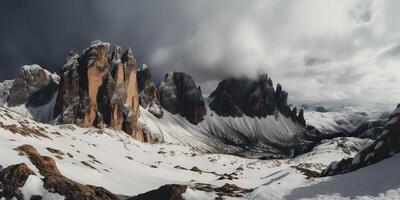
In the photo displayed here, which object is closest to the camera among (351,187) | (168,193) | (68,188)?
(351,187)

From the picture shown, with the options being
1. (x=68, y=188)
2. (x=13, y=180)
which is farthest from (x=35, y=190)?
(x=68, y=188)

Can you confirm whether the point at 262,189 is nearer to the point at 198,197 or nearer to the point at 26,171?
the point at 198,197

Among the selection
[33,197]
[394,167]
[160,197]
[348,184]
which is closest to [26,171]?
[33,197]

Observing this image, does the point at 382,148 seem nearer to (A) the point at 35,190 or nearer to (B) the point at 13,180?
(A) the point at 35,190

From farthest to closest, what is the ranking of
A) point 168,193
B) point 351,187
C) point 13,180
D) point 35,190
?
point 168,193, point 13,180, point 35,190, point 351,187

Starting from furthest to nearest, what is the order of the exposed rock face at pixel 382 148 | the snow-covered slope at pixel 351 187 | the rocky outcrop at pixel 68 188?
the exposed rock face at pixel 382 148 < the rocky outcrop at pixel 68 188 < the snow-covered slope at pixel 351 187

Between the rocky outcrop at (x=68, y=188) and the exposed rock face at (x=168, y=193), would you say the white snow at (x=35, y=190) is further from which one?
the exposed rock face at (x=168, y=193)

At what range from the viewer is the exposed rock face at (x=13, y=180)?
3931 cm

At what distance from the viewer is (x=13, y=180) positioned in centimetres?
4047

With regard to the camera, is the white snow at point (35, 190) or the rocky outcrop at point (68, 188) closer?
the white snow at point (35, 190)

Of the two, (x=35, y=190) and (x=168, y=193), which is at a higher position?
(x=35, y=190)

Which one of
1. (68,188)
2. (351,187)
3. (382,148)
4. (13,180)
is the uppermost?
(382,148)

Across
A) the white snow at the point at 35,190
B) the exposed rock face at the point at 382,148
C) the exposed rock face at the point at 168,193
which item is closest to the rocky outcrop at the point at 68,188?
the white snow at the point at 35,190

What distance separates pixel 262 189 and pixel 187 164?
156 m
